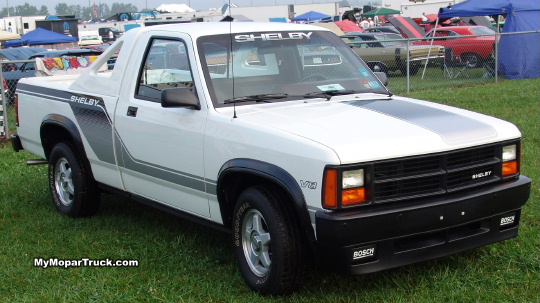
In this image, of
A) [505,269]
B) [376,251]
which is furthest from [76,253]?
[505,269]

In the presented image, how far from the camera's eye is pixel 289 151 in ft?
13.7

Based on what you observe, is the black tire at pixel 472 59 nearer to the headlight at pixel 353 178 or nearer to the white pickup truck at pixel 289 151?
the white pickup truck at pixel 289 151

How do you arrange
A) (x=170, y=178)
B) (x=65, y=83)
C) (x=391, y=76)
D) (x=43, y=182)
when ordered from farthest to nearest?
(x=391, y=76) < (x=43, y=182) < (x=65, y=83) < (x=170, y=178)

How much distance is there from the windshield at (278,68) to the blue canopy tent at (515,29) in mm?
13965

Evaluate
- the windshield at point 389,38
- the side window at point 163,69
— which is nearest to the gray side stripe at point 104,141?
the side window at point 163,69

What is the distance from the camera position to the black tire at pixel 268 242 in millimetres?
4309

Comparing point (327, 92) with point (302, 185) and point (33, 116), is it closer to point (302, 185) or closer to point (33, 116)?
point (302, 185)

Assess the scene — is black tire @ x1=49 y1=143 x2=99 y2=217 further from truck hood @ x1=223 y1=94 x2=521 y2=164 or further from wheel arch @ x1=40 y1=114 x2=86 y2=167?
truck hood @ x1=223 y1=94 x2=521 y2=164

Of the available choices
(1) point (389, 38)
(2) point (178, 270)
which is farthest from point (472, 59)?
(2) point (178, 270)

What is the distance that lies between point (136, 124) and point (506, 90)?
37.1ft

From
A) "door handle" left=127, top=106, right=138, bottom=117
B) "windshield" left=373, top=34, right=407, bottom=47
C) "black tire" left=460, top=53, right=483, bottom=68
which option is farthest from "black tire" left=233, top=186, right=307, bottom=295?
"windshield" left=373, top=34, right=407, bottom=47

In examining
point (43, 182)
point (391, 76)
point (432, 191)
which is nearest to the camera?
point (432, 191)

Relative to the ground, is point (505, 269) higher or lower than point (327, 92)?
lower

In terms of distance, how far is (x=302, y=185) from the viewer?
13.5 feet
